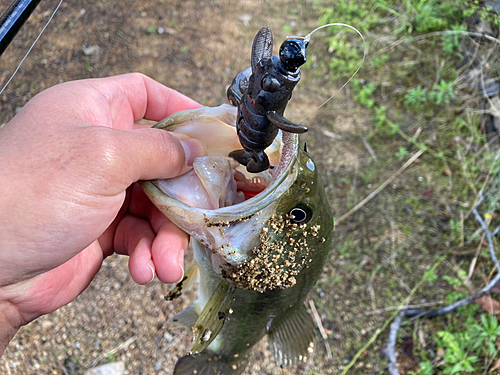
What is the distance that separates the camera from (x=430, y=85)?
14.1 feet

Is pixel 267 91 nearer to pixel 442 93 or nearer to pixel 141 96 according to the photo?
pixel 141 96

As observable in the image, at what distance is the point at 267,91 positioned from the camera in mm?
1067

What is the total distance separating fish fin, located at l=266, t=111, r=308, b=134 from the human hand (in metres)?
0.61

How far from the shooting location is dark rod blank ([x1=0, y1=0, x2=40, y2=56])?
Result: 4.80 feet

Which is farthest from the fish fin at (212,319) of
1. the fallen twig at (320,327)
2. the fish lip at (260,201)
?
the fallen twig at (320,327)

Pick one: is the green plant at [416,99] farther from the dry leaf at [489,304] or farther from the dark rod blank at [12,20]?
the dark rod blank at [12,20]

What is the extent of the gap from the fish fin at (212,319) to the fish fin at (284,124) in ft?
3.38

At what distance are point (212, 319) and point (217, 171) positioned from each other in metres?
0.76

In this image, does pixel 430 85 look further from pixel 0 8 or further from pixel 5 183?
pixel 0 8

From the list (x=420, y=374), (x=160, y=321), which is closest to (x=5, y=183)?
(x=160, y=321)

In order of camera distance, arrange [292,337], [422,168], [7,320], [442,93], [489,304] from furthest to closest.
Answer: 1. [442,93]
2. [422,168]
3. [489,304]
4. [292,337]
5. [7,320]

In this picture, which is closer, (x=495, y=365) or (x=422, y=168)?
(x=495, y=365)

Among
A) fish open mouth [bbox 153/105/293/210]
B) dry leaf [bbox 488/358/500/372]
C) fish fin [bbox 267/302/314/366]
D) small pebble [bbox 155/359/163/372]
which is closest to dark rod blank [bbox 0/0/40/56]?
fish open mouth [bbox 153/105/293/210]

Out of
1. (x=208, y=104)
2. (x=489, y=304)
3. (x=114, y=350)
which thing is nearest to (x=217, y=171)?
(x=114, y=350)
